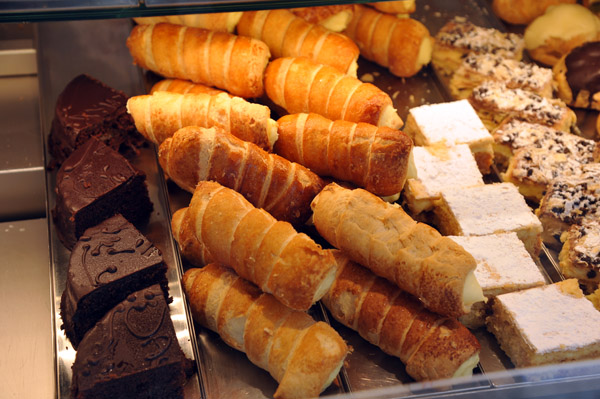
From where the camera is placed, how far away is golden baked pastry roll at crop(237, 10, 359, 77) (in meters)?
2.92

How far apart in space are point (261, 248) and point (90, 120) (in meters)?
1.19

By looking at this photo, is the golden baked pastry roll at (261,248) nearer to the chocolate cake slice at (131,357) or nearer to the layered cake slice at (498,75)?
the chocolate cake slice at (131,357)

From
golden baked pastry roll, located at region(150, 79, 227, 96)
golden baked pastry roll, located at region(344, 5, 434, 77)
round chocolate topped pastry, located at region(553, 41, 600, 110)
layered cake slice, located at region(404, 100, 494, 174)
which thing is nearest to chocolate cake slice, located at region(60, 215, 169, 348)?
golden baked pastry roll, located at region(150, 79, 227, 96)

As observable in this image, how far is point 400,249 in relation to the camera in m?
2.08

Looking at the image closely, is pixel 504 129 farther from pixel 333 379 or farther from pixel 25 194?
pixel 25 194

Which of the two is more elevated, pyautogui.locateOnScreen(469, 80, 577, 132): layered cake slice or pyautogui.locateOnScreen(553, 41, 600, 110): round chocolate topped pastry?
pyautogui.locateOnScreen(553, 41, 600, 110): round chocolate topped pastry

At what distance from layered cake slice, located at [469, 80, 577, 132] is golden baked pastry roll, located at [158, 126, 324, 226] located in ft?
3.84

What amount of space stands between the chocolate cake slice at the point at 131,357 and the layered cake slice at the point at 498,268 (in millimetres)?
1100

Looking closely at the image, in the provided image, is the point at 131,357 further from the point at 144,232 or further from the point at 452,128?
the point at 452,128

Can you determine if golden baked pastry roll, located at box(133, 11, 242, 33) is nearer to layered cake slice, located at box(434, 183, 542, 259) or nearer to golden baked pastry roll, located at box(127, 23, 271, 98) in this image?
golden baked pastry roll, located at box(127, 23, 271, 98)

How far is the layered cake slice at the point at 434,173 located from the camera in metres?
2.62

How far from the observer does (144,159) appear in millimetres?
2855

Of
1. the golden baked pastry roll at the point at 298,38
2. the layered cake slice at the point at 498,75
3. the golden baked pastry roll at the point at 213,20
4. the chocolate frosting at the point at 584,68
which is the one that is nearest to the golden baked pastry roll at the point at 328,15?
the golden baked pastry roll at the point at 298,38

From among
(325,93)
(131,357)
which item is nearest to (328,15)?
(325,93)
